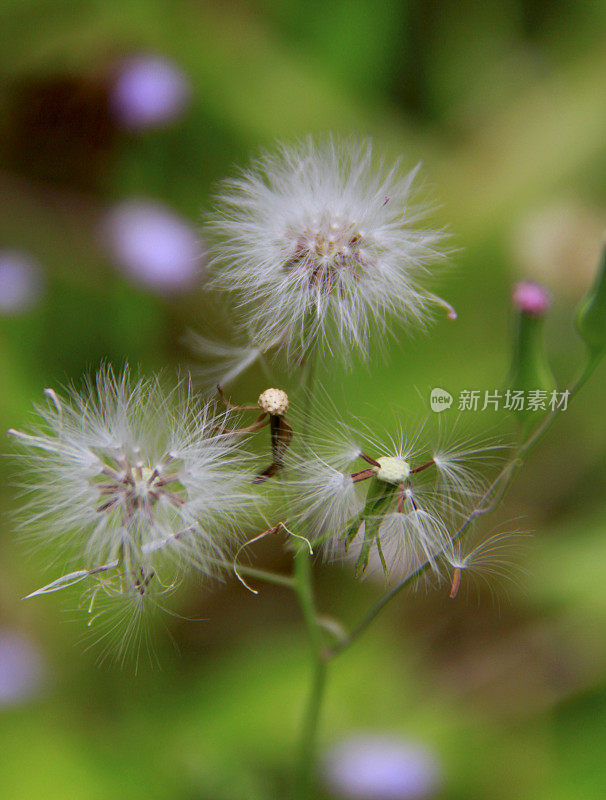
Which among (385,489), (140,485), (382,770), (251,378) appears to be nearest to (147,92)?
(251,378)

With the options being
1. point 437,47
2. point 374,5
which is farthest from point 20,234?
point 437,47

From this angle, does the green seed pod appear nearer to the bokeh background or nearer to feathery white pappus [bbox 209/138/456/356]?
feathery white pappus [bbox 209/138/456/356]

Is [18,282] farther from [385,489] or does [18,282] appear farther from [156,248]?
[385,489]

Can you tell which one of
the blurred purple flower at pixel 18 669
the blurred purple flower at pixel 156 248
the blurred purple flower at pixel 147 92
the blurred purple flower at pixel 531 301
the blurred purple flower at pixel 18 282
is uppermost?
the blurred purple flower at pixel 147 92

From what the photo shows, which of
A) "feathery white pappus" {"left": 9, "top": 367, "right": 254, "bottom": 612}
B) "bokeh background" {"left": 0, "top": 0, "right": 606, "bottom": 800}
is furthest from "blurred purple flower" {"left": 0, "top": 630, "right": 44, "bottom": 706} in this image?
"feathery white pappus" {"left": 9, "top": 367, "right": 254, "bottom": 612}

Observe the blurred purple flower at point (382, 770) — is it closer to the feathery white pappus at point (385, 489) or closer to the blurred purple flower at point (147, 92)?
the feathery white pappus at point (385, 489)

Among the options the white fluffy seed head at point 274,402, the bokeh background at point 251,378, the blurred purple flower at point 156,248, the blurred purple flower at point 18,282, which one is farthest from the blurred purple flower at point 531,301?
the blurred purple flower at point 18,282
